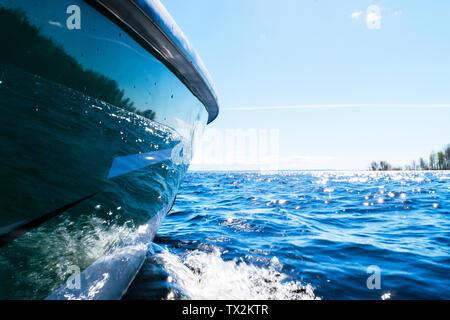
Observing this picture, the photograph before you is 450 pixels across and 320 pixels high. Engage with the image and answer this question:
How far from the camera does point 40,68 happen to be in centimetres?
103

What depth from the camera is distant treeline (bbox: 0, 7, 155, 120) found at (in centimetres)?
91

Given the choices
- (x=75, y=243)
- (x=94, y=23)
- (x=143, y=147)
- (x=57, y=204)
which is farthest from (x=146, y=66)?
(x=75, y=243)

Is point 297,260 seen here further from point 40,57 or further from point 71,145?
point 40,57

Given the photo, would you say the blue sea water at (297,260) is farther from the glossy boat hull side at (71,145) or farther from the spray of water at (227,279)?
the glossy boat hull side at (71,145)

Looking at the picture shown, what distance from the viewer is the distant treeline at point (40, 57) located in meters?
0.91

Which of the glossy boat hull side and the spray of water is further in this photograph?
the spray of water

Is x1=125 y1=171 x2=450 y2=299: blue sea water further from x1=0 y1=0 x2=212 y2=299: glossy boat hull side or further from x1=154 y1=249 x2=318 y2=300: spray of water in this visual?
x1=0 y1=0 x2=212 y2=299: glossy boat hull side

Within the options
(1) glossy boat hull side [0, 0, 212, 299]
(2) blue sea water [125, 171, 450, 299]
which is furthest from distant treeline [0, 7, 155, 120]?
(2) blue sea water [125, 171, 450, 299]

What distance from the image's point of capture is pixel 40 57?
1021mm

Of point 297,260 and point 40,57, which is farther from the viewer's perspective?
point 297,260

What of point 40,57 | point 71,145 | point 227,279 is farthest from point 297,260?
point 40,57

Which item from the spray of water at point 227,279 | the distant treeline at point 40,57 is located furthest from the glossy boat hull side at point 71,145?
the spray of water at point 227,279

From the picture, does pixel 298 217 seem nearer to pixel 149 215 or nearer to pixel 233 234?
pixel 233 234

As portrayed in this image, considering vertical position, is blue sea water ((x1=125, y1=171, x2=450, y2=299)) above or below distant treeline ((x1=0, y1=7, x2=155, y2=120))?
below
